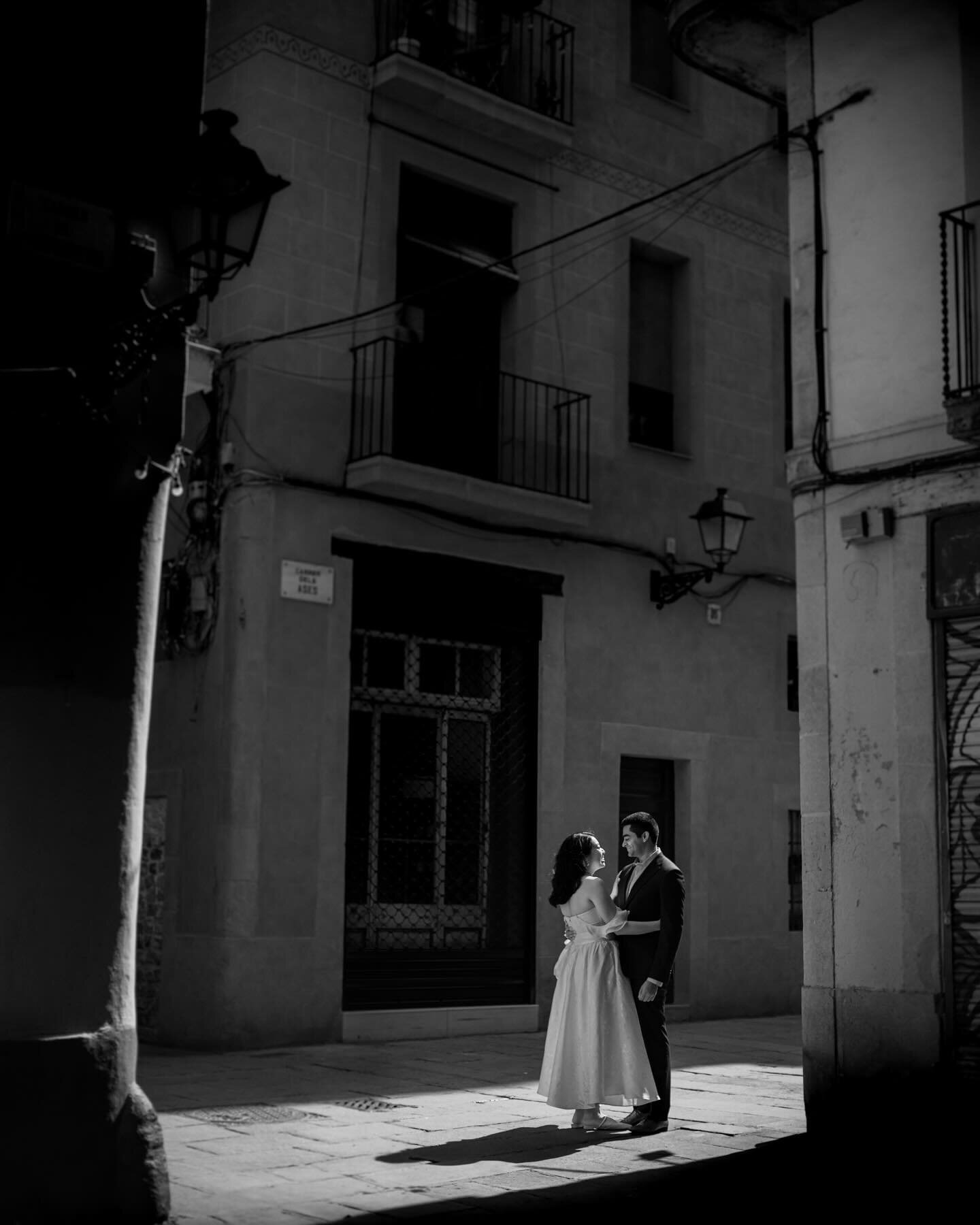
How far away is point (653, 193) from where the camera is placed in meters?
16.1

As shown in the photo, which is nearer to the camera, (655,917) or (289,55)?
(655,917)

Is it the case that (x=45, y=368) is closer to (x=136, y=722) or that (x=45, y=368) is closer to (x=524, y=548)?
(x=136, y=722)

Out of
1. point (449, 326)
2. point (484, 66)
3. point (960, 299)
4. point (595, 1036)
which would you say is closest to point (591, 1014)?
point (595, 1036)

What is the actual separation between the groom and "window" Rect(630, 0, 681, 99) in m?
10.2

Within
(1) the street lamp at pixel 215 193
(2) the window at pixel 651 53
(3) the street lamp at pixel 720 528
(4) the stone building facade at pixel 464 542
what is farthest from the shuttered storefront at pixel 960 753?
(2) the window at pixel 651 53

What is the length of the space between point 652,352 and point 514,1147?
10.1 meters

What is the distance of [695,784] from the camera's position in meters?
15.4

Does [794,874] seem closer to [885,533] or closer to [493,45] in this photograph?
[885,533]

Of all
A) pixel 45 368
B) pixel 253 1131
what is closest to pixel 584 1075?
pixel 253 1131

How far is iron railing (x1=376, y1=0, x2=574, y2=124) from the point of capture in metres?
13.9

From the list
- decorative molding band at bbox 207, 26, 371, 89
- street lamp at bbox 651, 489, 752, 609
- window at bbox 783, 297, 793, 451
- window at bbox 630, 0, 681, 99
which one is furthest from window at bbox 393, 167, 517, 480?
window at bbox 783, 297, 793, 451

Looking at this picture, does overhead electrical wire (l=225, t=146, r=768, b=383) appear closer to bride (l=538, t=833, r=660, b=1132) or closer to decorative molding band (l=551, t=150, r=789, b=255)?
decorative molding band (l=551, t=150, r=789, b=255)

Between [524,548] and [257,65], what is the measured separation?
4791 mm

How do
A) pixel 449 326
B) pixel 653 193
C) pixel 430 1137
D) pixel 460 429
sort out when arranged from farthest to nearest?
pixel 653 193, pixel 449 326, pixel 460 429, pixel 430 1137
